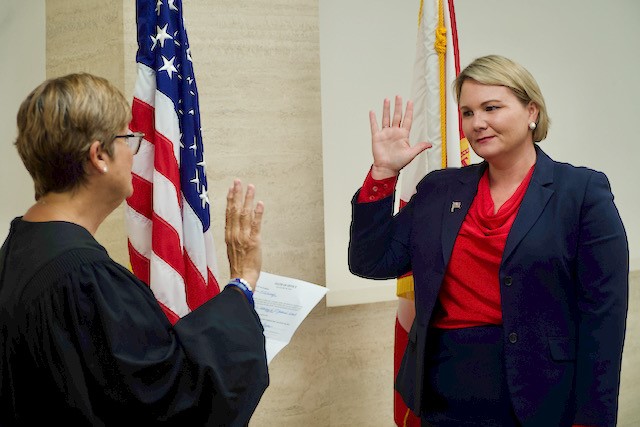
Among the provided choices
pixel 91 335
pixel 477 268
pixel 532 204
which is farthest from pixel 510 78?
pixel 91 335

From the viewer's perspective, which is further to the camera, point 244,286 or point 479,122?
point 479,122

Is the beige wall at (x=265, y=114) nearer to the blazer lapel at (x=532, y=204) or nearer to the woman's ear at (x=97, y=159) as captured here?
the blazer lapel at (x=532, y=204)

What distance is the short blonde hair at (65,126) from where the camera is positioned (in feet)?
5.06

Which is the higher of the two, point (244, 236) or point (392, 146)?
point (392, 146)

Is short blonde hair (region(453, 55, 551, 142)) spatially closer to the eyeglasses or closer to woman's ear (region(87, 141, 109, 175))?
the eyeglasses

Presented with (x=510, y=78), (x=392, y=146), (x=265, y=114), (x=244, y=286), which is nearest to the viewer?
(x=244, y=286)

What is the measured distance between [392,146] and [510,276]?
584mm

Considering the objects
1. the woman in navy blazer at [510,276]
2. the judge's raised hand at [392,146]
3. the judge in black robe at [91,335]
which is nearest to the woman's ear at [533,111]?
the woman in navy blazer at [510,276]

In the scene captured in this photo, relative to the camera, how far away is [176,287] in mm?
2482

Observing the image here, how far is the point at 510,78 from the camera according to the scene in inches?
89.2

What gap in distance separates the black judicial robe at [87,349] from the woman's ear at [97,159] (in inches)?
5.2

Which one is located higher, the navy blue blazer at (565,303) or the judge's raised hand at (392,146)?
the judge's raised hand at (392,146)

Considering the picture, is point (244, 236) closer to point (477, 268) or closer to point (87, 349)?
point (87, 349)

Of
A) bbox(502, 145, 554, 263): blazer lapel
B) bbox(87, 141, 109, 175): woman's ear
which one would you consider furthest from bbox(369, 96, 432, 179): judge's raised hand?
bbox(87, 141, 109, 175): woman's ear
